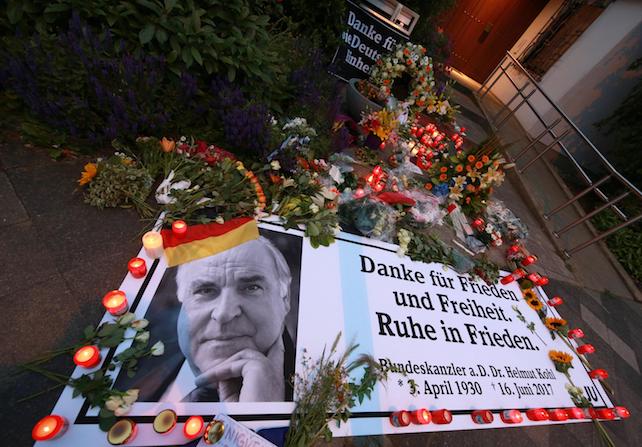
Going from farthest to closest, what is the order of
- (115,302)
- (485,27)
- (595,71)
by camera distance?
(485,27)
(595,71)
(115,302)

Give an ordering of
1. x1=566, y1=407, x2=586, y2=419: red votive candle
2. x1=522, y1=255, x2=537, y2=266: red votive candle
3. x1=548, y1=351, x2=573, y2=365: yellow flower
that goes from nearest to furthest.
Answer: x1=566, y1=407, x2=586, y2=419: red votive candle < x1=548, y1=351, x2=573, y2=365: yellow flower < x1=522, y1=255, x2=537, y2=266: red votive candle

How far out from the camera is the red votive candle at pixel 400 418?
176 centimetres

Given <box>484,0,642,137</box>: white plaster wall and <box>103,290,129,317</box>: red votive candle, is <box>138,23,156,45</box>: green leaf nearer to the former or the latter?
<box>103,290,129,317</box>: red votive candle

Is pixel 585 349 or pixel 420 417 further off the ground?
pixel 420 417

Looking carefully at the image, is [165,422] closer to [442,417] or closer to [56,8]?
[442,417]

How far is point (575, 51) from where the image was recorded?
7031 millimetres

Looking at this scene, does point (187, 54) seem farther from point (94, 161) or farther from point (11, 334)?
point (11, 334)

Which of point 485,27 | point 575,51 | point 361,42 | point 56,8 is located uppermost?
point 575,51

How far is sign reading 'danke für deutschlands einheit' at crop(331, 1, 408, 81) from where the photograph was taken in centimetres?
393

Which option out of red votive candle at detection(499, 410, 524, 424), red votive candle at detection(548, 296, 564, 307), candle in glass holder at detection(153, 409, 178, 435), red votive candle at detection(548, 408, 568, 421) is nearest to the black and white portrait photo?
candle in glass holder at detection(153, 409, 178, 435)

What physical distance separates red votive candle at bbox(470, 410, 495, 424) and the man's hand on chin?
1.53 m

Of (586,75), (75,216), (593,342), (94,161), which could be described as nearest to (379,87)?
(94,161)

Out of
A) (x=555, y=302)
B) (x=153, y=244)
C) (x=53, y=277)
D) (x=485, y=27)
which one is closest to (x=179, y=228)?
(x=153, y=244)

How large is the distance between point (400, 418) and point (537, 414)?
4.62ft
